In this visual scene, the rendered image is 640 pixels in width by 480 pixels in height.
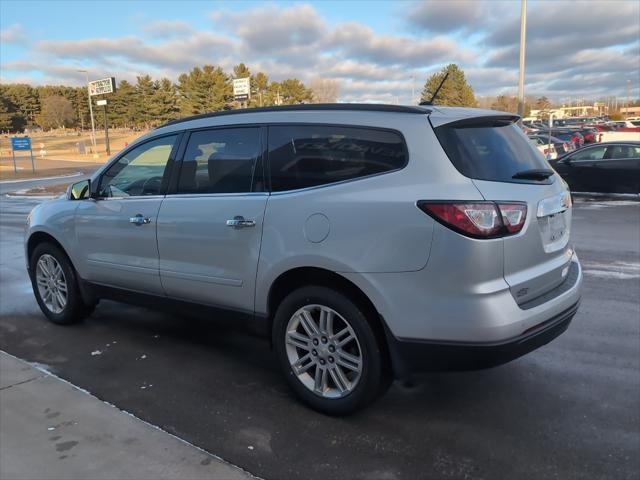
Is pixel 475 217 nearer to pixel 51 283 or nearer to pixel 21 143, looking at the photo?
pixel 51 283

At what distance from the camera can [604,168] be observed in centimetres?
1448

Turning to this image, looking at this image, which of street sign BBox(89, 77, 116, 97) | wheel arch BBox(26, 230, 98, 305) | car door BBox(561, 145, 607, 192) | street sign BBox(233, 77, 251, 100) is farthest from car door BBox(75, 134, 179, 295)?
street sign BBox(233, 77, 251, 100)

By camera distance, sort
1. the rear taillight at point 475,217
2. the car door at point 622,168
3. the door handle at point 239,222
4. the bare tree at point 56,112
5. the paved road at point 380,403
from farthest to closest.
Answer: the bare tree at point 56,112 < the car door at point 622,168 < the door handle at point 239,222 < the paved road at point 380,403 < the rear taillight at point 475,217

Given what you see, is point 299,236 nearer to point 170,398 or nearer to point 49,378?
point 170,398

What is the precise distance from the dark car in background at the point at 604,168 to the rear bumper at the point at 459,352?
12.7 m

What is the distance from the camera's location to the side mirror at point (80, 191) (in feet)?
15.8

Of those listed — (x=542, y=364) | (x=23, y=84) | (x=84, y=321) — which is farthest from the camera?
(x=23, y=84)

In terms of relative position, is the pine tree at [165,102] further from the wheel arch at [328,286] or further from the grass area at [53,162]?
the wheel arch at [328,286]

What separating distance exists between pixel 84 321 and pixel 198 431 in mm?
2586

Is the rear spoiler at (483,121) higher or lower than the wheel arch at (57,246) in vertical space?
higher

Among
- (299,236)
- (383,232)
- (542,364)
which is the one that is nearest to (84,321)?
(299,236)

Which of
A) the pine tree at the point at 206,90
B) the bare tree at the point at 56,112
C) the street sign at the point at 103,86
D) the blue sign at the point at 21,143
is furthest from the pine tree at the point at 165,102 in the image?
the blue sign at the point at 21,143

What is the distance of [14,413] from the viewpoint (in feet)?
11.0

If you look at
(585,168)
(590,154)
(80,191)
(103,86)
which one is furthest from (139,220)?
(103,86)
